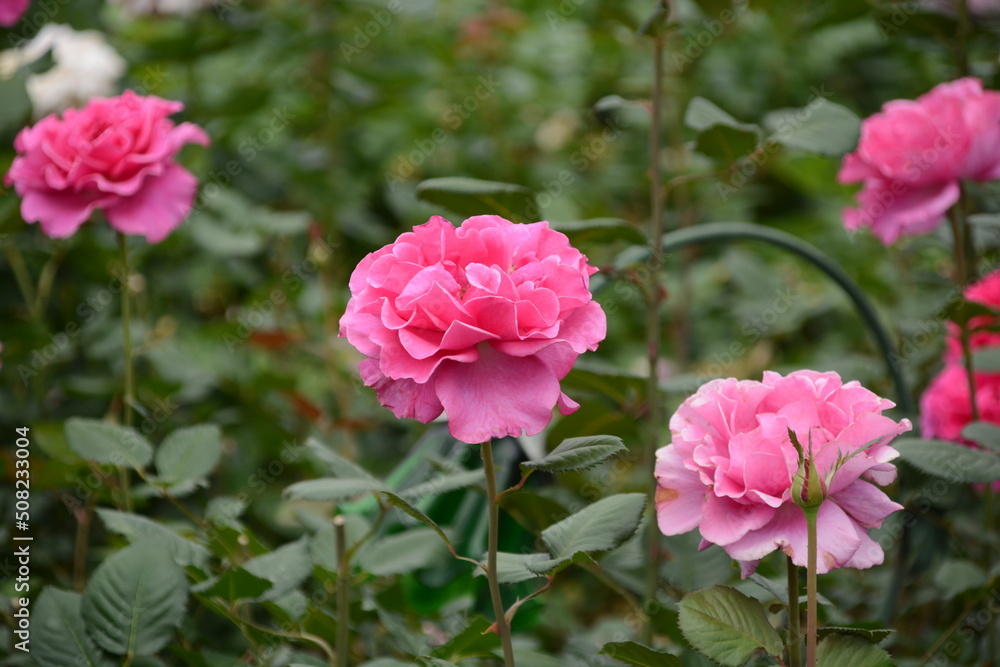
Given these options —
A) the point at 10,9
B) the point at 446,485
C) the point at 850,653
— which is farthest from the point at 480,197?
the point at 10,9

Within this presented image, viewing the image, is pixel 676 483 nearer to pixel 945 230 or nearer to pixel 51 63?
pixel 945 230

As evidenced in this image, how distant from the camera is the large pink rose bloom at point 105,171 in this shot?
88 centimetres

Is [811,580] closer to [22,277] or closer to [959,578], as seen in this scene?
[959,578]

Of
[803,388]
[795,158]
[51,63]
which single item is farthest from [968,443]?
[795,158]

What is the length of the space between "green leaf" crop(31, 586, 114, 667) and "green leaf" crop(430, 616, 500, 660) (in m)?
0.29

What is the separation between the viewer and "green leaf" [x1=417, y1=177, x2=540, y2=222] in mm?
757

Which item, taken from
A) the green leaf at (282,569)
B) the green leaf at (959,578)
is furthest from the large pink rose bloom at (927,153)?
the green leaf at (282,569)

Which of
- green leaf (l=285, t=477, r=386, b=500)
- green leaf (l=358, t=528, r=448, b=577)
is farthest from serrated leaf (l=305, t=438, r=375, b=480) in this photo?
green leaf (l=358, t=528, r=448, b=577)

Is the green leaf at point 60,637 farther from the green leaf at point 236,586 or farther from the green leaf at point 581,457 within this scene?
the green leaf at point 581,457

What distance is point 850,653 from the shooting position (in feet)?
1.74

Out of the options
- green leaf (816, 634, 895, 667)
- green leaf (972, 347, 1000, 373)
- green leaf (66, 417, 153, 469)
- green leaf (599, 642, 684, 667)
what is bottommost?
green leaf (66, 417, 153, 469)

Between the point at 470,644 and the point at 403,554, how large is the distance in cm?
14

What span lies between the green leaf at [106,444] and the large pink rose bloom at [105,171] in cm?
19

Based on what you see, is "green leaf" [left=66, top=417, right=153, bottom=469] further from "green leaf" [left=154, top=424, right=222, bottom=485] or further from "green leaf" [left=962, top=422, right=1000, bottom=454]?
"green leaf" [left=962, top=422, right=1000, bottom=454]
